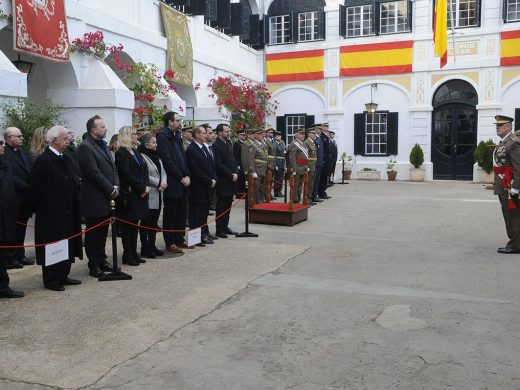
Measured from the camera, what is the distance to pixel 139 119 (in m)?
12.2

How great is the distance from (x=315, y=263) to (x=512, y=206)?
2849 millimetres

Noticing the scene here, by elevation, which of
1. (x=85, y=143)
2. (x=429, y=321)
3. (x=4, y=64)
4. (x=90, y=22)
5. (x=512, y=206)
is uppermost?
(x=90, y=22)

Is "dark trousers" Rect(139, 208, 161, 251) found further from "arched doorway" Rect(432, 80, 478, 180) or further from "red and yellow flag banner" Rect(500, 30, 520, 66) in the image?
"red and yellow flag banner" Rect(500, 30, 520, 66)

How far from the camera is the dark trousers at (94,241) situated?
609 centimetres

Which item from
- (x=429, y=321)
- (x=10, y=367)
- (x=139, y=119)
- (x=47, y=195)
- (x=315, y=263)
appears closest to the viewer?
(x=10, y=367)

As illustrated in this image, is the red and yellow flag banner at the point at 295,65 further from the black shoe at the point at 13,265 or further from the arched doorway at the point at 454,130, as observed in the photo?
the black shoe at the point at 13,265

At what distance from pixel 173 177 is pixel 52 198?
81.4 inches

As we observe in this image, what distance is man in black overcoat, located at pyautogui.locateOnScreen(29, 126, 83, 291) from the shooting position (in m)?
5.52

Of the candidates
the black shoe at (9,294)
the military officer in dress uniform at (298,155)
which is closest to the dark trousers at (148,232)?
the black shoe at (9,294)

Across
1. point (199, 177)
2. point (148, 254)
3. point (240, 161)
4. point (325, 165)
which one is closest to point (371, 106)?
point (325, 165)

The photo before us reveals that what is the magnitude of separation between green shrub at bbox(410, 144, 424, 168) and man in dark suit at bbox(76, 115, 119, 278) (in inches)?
616

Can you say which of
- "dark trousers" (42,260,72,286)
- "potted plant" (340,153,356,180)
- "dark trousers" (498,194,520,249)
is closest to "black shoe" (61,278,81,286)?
"dark trousers" (42,260,72,286)

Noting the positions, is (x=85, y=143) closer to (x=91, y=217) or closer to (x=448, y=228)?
(x=91, y=217)

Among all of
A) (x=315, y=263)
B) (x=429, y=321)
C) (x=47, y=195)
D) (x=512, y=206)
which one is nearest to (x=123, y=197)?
(x=47, y=195)
